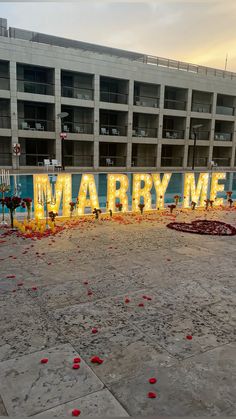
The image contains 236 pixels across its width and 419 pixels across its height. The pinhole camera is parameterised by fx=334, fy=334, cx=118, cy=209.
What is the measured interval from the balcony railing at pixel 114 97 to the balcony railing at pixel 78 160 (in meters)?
7.51

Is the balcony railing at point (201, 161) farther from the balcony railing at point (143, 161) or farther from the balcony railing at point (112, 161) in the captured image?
the balcony railing at point (112, 161)

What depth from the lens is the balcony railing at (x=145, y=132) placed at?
44.4 meters

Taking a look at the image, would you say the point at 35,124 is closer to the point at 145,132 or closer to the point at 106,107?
the point at 106,107

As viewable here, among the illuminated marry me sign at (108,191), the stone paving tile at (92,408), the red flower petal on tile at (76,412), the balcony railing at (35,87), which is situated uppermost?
the balcony railing at (35,87)

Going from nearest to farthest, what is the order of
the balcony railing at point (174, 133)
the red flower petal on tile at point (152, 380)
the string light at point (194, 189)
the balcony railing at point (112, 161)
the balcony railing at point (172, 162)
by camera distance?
the red flower petal on tile at point (152, 380), the string light at point (194, 189), the balcony railing at point (112, 161), the balcony railing at point (174, 133), the balcony railing at point (172, 162)

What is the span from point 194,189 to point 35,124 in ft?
88.5

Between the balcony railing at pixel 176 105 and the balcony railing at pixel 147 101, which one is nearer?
the balcony railing at pixel 147 101

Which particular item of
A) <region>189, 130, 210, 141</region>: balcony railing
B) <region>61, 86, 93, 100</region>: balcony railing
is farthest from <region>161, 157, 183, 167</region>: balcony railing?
<region>61, 86, 93, 100</region>: balcony railing

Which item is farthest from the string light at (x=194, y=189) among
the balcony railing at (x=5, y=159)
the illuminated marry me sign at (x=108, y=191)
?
the balcony railing at (x=5, y=159)

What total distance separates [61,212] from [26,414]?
10.9 meters

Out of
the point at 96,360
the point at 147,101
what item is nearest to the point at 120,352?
the point at 96,360

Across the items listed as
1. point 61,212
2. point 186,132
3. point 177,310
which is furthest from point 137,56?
point 177,310

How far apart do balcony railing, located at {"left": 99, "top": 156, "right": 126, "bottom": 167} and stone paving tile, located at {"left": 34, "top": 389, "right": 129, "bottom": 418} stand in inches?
1566

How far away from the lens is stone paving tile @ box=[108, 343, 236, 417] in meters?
3.42
